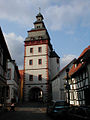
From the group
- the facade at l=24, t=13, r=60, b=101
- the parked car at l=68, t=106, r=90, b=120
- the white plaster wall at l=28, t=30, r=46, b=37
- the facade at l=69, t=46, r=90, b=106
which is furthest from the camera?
the white plaster wall at l=28, t=30, r=46, b=37

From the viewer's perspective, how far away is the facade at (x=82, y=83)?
1888cm

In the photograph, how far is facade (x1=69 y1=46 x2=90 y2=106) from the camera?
18.9 meters

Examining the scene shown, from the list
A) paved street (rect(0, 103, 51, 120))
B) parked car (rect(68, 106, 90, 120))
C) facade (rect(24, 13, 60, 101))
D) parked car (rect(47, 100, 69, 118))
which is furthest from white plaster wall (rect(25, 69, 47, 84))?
parked car (rect(68, 106, 90, 120))

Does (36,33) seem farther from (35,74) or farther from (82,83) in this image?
(82,83)

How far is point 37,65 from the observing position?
47.4m

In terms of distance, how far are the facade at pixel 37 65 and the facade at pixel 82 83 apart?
65.9ft

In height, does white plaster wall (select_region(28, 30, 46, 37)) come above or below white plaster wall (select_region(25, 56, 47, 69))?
above

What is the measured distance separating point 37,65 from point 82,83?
27107mm

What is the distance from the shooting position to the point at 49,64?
163ft

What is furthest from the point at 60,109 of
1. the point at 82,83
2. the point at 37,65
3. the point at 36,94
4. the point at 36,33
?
the point at 36,33

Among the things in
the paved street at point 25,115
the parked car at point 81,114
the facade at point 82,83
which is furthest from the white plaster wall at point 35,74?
the parked car at point 81,114

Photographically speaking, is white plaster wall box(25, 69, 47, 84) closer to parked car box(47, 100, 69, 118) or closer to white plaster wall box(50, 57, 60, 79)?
white plaster wall box(50, 57, 60, 79)

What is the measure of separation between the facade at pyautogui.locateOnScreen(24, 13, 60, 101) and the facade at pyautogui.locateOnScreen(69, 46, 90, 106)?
65.9 feet

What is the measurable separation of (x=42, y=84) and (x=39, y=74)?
3.05 meters
